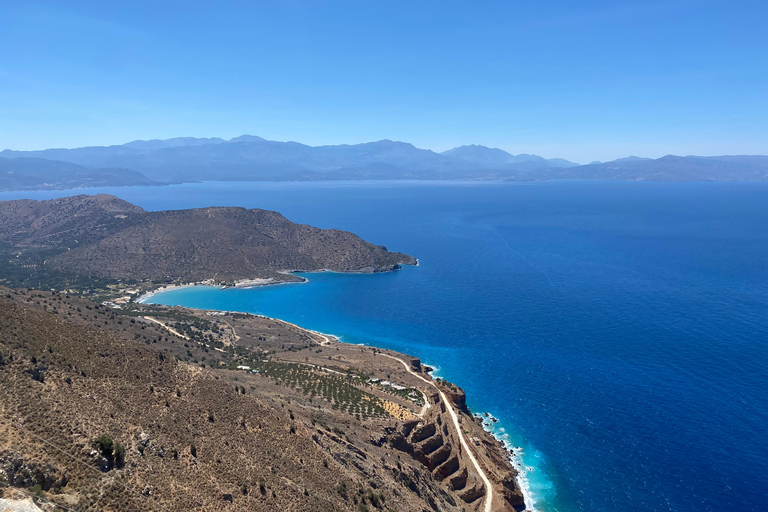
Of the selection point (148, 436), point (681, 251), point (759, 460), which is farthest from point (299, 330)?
point (681, 251)

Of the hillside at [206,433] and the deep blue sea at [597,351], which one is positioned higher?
the hillside at [206,433]

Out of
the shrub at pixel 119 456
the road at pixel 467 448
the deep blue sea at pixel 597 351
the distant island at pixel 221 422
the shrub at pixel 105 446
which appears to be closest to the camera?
the distant island at pixel 221 422

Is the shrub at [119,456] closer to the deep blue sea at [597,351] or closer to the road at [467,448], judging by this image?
the road at [467,448]

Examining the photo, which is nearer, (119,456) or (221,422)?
(119,456)

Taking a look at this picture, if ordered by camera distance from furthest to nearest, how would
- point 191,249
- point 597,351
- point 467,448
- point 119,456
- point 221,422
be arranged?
point 191,249 < point 597,351 < point 467,448 < point 221,422 < point 119,456

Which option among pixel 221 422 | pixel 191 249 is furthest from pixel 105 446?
pixel 191 249

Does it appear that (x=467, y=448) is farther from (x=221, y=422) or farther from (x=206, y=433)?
(x=206, y=433)

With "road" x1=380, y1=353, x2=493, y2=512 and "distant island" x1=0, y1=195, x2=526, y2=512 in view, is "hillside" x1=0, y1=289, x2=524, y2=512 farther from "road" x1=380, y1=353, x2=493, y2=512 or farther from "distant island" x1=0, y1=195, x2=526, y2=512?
"road" x1=380, y1=353, x2=493, y2=512

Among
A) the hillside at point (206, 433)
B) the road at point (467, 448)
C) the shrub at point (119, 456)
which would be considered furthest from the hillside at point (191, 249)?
the shrub at point (119, 456)
